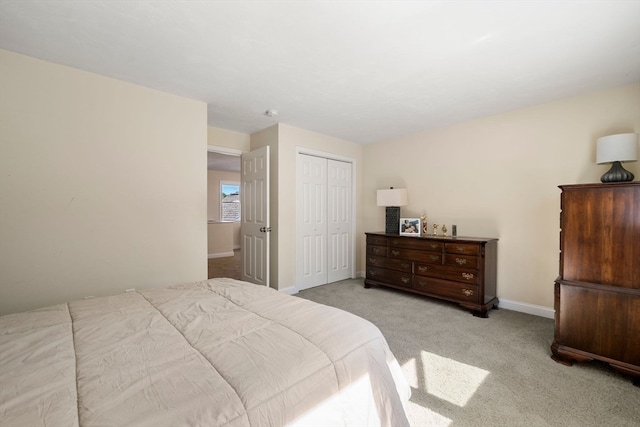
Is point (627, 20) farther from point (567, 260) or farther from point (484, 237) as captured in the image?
point (484, 237)

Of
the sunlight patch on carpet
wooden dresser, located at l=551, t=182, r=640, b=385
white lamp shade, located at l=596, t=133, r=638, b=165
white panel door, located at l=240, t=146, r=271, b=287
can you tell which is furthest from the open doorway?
white lamp shade, located at l=596, t=133, r=638, b=165

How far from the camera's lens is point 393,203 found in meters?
4.09

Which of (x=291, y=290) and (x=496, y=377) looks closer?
(x=496, y=377)

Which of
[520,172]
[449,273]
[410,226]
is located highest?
[520,172]

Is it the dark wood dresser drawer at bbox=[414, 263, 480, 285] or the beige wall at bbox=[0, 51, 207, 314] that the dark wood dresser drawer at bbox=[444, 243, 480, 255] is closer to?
the dark wood dresser drawer at bbox=[414, 263, 480, 285]

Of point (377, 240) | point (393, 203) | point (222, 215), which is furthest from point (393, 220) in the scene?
point (222, 215)

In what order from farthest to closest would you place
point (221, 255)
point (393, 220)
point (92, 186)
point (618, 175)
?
point (221, 255)
point (393, 220)
point (92, 186)
point (618, 175)

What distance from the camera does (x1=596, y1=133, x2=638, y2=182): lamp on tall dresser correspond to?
2281 mm

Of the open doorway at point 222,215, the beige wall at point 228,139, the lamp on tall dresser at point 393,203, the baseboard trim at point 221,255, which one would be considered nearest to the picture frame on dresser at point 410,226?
the lamp on tall dresser at point 393,203

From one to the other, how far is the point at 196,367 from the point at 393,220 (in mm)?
3648

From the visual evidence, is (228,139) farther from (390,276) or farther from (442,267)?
(442,267)

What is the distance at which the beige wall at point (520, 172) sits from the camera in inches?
109

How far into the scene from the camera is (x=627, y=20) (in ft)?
5.59

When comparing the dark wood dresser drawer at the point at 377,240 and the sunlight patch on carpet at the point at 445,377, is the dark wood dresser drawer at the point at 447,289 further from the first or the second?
the sunlight patch on carpet at the point at 445,377
